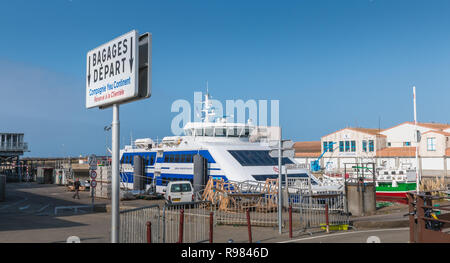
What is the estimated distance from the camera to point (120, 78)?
603cm

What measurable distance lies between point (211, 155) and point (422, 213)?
15305 millimetres

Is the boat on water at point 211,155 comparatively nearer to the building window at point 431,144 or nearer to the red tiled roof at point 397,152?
the red tiled roof at point 397,152

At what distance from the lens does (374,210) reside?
18.4 metres

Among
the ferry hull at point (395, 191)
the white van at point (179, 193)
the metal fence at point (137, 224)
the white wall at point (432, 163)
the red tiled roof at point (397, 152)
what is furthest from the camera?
the red tiled roof at point (397, 152)

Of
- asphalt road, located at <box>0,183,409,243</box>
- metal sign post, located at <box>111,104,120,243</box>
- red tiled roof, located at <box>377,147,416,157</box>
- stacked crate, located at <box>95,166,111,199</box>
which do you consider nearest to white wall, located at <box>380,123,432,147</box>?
red tiled roof, located at <box>377,147,416,157</box>

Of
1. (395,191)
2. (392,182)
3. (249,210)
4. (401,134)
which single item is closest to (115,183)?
(249,210)

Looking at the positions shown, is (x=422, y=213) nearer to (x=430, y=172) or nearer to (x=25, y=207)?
(x=25, y=207)

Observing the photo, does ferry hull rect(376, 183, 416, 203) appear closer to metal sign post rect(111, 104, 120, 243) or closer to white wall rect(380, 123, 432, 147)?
white wall rect(380, 123, 432, 147)

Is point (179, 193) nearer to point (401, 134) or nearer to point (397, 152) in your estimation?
point (397, 152)

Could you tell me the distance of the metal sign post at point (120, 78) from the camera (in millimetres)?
5887

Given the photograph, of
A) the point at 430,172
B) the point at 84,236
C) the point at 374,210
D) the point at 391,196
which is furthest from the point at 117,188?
the point at 430,172

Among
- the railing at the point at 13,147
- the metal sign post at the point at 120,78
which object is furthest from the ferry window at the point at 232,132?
the railing at the point at 13,147

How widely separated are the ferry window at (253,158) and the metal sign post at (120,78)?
1723 cm
